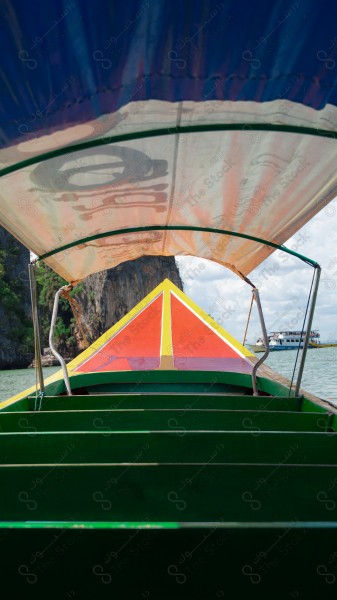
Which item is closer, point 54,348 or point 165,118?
point 165,118

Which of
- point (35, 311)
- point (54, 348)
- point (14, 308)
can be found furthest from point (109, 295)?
point (35, 311)

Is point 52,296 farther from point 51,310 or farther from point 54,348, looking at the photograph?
point 54,348

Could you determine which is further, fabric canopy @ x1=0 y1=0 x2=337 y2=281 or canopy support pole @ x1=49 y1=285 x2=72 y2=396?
canopy support pole @ x1=49 y1=285 x2=72 y2=396

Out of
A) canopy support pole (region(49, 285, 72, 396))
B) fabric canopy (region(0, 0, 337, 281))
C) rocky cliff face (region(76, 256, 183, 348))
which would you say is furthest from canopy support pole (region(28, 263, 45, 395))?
rocky cliff face (region(76, 256, 183, 348))

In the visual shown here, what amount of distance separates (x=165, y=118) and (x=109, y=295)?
5765 centimetres

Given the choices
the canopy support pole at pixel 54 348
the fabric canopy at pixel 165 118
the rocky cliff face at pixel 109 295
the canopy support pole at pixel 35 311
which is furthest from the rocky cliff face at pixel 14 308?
the fabric canopy at pixel 165 118

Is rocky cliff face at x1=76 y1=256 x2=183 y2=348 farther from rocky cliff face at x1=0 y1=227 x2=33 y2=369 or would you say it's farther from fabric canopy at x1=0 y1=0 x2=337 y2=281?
fabric canopy at x1=0 y1=0 x2=337 y2=281

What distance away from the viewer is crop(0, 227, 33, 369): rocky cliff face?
2110 inches

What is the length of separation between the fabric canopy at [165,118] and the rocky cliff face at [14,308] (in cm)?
5105

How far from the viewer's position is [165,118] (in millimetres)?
2984

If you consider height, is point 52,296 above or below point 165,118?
above

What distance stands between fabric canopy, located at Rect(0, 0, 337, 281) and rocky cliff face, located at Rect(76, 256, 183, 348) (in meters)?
53.2

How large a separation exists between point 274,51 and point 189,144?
1.04 metres

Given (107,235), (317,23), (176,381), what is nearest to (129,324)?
(176,381)
